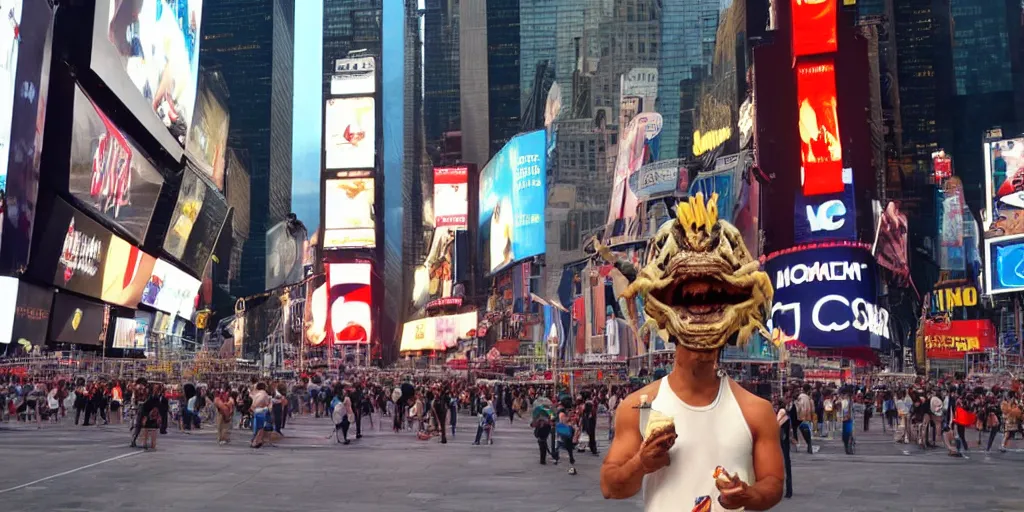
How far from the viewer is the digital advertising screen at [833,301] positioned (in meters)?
62.4

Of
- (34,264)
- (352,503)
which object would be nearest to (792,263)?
(34,264)

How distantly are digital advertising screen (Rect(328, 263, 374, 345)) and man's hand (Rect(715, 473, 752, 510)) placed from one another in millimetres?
127084

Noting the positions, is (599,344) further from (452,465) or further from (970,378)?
(452,465)

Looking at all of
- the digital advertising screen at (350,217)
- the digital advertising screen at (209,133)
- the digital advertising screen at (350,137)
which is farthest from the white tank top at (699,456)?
the digital advertising screen at (350,217)

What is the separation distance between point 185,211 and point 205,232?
19.5ft

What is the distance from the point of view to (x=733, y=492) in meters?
4.00

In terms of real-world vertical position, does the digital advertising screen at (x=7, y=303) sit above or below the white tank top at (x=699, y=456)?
above

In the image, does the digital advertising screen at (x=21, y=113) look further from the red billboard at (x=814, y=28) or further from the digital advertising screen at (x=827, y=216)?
the digital advertising screen at (x=827, y=216)

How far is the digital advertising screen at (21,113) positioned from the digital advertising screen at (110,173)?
8.78 feet

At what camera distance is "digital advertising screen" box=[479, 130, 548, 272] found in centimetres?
10000

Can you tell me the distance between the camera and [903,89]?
136000 millimetres

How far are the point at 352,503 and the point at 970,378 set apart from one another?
52.1 metres

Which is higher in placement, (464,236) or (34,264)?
(464,236)

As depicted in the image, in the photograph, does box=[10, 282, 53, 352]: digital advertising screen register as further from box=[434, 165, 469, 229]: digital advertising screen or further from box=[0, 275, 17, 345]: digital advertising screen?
box=[434, 165, 469, 229]: digital advertising screen
